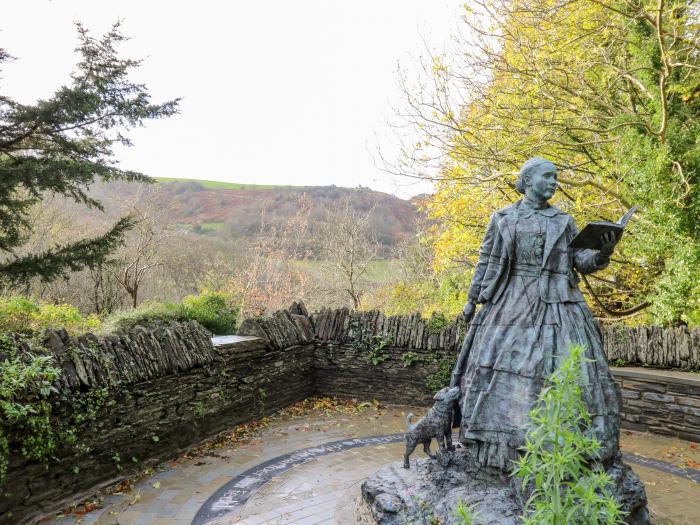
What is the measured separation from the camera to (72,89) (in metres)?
11.9

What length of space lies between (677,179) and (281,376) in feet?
26.6

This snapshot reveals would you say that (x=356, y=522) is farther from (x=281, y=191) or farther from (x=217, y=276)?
(x=281, y=191)

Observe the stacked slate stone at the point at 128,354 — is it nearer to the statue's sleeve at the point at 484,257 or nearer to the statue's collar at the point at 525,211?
the statue's sleeve at the point at 484,257

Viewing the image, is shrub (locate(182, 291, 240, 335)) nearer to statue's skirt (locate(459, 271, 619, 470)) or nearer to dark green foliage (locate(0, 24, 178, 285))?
dark green foliage (locate(0, 24, 178, 285))

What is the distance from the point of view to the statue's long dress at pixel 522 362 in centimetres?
434

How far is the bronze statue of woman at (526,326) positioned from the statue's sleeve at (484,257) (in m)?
0.01

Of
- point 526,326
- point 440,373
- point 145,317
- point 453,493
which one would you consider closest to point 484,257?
point 526,326

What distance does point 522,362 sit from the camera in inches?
176

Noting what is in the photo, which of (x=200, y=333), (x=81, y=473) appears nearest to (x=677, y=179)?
(x=200, y=333)

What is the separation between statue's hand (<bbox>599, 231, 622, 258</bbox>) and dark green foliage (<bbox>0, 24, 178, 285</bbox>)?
1123cm

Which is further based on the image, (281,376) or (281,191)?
(281,191)

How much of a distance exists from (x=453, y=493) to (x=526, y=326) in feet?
5.39

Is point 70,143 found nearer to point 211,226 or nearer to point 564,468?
point 564,468

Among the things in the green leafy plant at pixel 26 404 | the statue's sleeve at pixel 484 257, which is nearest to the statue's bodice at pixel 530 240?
the statue's sleeve at pixel 484 257
